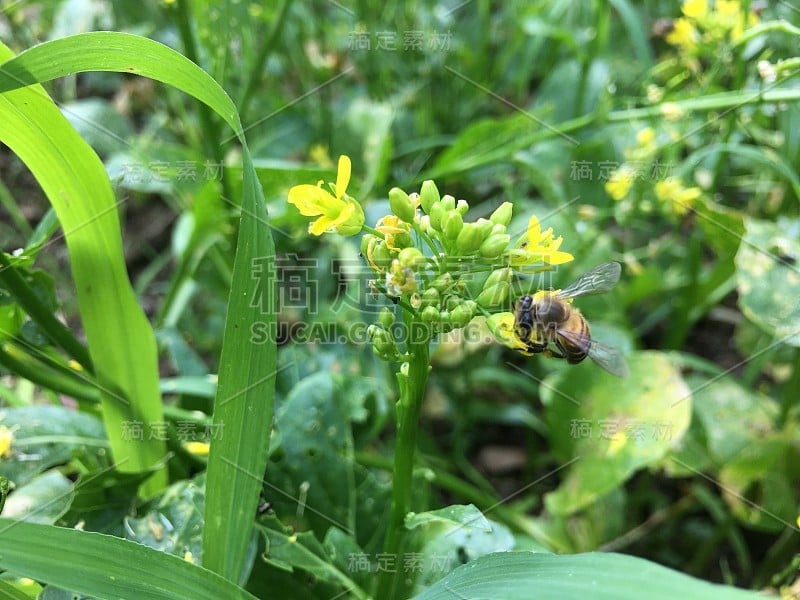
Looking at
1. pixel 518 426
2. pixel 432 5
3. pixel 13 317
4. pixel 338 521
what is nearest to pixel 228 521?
pixel 338 521

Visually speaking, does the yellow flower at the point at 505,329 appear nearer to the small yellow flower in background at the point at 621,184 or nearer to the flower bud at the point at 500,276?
the flower bud at the point at 500,276

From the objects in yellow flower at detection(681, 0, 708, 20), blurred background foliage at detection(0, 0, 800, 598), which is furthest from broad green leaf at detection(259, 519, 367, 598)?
yellow flower at detection(681, 0, 708, 20)

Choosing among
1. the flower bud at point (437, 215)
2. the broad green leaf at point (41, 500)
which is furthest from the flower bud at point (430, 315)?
the broad green leaf at point (41, 500)

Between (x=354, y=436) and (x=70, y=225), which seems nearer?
(x=70, y=225)

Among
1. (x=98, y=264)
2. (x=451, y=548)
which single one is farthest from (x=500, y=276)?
(x=98, y=264)

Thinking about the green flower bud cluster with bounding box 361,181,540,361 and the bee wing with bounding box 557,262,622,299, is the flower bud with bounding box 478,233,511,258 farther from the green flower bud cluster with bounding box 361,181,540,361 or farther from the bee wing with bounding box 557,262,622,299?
the bee wing with bounding box 557,262,622,299

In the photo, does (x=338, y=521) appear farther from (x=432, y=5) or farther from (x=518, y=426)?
(x=432, y=5)

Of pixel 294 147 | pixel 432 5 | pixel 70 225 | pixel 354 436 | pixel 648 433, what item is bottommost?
pixel 648 433
